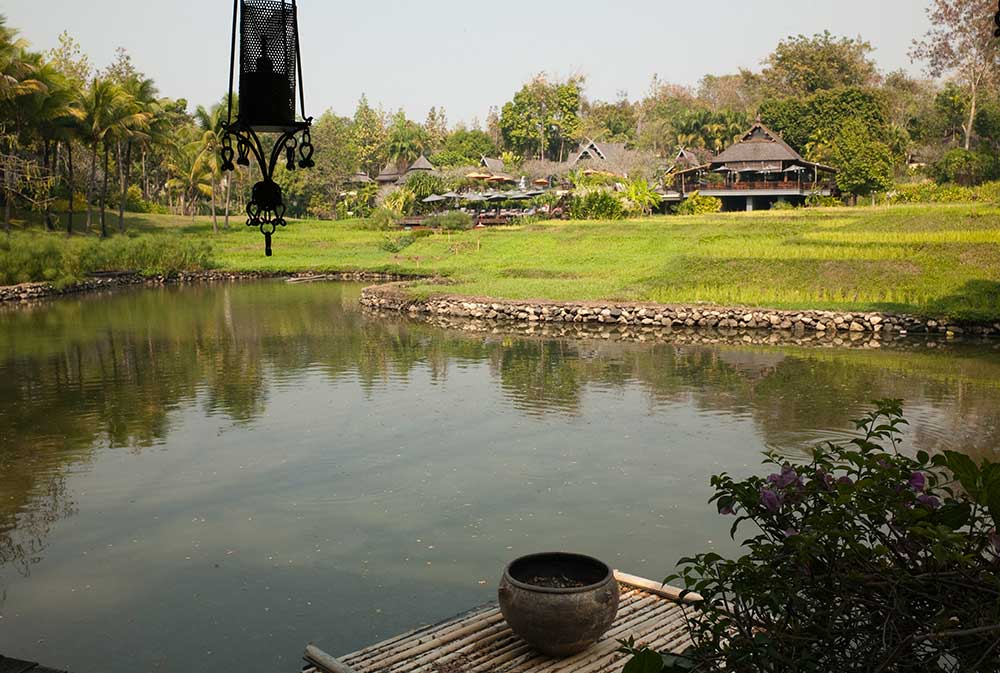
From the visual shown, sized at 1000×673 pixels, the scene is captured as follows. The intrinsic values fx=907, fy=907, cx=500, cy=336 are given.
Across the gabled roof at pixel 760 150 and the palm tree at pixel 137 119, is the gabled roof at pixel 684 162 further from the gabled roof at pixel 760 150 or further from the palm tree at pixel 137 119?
the palm tree at pixel 137 119

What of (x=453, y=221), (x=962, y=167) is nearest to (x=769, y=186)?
(x=962, y=167)

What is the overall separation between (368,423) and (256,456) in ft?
6.79

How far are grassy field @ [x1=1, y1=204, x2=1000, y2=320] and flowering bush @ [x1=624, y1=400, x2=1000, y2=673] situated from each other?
20.1 m

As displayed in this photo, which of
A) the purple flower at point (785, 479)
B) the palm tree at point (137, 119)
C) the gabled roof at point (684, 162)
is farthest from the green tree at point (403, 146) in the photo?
the purple flower at point (785, 479)

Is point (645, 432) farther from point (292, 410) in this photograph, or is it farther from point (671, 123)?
point (671, 123)

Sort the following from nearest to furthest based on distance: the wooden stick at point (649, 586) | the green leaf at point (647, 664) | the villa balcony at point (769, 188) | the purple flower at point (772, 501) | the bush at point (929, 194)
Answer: the green leaf at point (647, 664) → the purple flower at point (772, 501) → the wooden stick at point (649, 586) → the bush at point (929, 194) → the villa balcony at point (769, 188)

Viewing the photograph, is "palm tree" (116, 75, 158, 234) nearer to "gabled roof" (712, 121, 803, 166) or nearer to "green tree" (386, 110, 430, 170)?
"gabled roof" (712, 121, 803, 166)

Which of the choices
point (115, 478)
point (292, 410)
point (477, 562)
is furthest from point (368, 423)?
point (477, 562)

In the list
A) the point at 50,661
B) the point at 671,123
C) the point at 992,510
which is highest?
the point at 671,123

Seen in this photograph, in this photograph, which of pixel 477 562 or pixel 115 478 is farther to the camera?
pixel 115 478

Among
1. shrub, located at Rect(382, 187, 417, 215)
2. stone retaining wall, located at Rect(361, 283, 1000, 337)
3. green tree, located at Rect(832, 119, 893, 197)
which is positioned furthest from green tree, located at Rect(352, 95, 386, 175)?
stone retaining wall, located at Rect(361, 283, 1000, 337)

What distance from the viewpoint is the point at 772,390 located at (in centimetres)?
1499

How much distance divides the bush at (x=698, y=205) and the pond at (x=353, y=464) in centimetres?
2727

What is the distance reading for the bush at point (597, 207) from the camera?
43.7 metres
